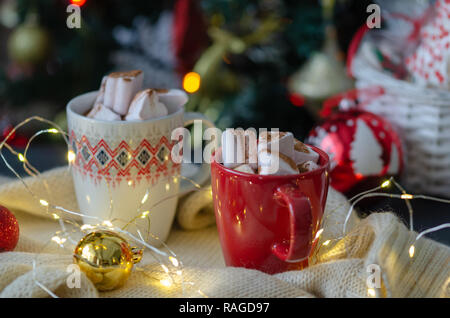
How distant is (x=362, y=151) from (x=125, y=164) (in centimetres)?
38

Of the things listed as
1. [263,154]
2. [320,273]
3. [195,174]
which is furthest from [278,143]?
[195,174]

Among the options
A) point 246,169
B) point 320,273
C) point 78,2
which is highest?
point 78,2

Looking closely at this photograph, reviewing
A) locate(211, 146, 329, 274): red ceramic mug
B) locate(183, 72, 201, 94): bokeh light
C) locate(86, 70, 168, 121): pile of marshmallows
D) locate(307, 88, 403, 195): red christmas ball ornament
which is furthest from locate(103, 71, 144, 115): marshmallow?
locate(183, 72, 201, 94): bokeh light

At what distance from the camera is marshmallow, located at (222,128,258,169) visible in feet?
1.85

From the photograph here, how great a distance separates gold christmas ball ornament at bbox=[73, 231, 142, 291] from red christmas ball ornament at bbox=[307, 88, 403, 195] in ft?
1.29

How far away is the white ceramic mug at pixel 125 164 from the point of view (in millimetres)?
635

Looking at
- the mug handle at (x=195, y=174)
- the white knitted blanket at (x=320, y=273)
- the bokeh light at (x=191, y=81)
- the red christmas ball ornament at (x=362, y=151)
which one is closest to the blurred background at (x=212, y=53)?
the bokeh light at (x=191, y=81)

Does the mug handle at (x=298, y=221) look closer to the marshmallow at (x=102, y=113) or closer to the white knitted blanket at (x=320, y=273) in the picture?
the white knitted blanket at (x=320, y=273)

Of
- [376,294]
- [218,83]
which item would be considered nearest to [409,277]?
[376,294]

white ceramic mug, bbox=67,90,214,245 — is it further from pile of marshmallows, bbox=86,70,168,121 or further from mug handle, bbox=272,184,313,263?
mug handle, bbox=272,184,313,263

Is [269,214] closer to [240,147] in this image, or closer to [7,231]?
[240,147]

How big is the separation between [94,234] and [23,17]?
775mm

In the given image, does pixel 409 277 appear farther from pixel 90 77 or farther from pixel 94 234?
pixel 90 77

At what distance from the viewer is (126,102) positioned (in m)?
0.65
